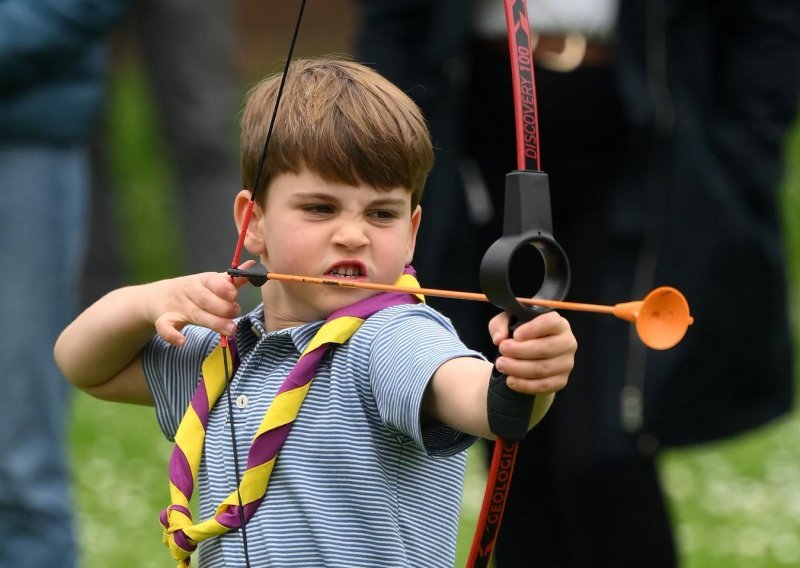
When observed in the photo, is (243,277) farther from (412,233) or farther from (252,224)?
(412,233)

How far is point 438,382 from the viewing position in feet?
6.57

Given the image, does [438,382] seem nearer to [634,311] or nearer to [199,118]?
[634,311]

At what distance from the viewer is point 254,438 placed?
7.08 feet

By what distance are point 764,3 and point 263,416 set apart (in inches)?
73.2

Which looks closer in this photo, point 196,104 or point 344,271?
point 344,271

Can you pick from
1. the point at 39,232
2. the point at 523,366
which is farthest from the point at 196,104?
the point at 523,366

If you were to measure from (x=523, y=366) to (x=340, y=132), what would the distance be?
1.54 ft

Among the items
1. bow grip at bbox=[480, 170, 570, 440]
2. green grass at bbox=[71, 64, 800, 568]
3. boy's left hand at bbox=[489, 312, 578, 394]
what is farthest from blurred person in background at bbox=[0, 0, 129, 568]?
boy's left hand at bbox=[489, 312, 578, 394]

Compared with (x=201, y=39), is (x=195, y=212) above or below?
below

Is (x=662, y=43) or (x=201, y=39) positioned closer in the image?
(x=662, y=43)

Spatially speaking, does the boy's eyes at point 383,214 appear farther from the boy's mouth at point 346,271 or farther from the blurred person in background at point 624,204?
the blurred person in background at point 624,204

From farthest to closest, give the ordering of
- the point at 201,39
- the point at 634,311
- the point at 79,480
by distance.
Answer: the point at 201,39
the point at 79,480
the point at 634,311

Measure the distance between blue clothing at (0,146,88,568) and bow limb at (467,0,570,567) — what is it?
1.74 metres

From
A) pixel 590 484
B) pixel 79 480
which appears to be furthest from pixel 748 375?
pixel 79 480
